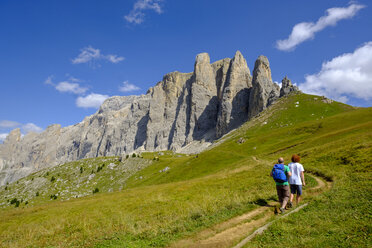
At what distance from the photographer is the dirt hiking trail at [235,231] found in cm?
1013

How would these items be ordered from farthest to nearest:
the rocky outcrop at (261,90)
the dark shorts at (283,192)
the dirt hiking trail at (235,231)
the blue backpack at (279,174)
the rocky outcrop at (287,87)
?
the rocky outcrop at (261,90)
the rocky outcrop at (287,87)
the blue backpack at (279,174)
the dark shorts at (283,192)
the dirt hiking trail at (235,231)

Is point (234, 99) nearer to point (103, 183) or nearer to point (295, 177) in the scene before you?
point (103, 183)

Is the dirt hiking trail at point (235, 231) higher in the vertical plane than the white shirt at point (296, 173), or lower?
lower

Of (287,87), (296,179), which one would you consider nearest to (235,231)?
(296,179)

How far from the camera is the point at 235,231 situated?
37.6ft

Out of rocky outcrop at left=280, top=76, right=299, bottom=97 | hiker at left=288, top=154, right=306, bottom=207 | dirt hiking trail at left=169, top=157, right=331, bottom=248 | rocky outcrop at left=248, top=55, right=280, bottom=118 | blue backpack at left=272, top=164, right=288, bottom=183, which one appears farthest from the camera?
rocky outcrop at left=248, top=55, right=280, bottom=118

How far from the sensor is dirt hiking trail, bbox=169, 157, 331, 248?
10.1 meters

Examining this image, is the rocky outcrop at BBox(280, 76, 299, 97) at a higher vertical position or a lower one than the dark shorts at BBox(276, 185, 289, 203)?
higher

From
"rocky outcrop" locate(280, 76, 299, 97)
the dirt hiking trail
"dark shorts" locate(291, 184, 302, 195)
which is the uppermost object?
"rocky outcrop" locate(280, 76, 299, 97)

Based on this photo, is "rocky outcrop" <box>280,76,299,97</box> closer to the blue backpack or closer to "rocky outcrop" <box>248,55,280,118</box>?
"rocky outcrop" <box>248,55,280,118</box>

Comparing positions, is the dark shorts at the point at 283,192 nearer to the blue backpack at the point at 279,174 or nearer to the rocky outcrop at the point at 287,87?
Result: the blue backpack at the point at 279,174

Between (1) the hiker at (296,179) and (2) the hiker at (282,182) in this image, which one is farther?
(1) the hiker at (296,179)

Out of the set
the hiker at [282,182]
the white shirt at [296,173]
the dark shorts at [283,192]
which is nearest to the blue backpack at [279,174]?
the hiker at [282,182]

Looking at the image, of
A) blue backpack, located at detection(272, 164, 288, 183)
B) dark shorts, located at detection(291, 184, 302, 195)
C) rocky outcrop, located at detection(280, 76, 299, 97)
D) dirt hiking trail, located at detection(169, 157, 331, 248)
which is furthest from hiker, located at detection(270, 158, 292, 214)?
rocky outcrop, located at detection(280, 76, 299, 97)
